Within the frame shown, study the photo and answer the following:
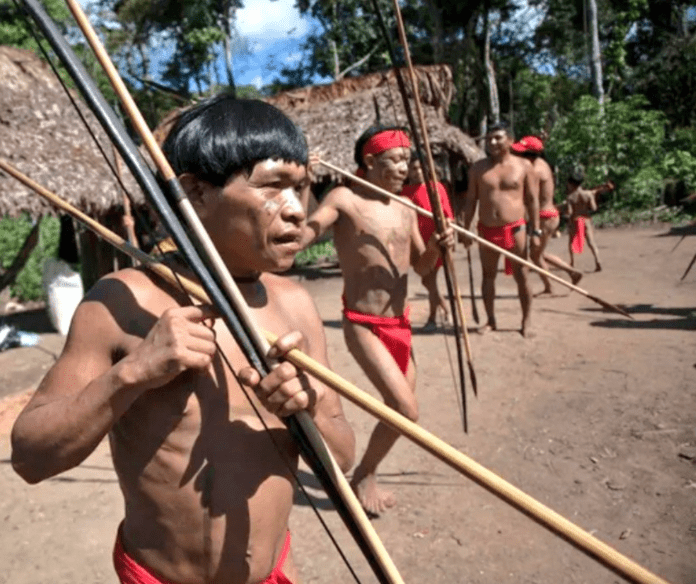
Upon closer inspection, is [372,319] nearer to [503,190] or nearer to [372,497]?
[372,497]

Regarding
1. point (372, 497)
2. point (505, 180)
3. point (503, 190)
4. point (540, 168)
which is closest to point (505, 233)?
point (503, 190)

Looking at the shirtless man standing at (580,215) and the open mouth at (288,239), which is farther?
the shirtless man standing at (580,215)

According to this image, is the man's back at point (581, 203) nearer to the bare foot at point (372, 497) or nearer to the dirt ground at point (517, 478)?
the dirt ground at point (517, 478)

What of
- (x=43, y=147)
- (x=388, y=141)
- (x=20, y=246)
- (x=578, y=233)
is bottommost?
(x=578, y=233)

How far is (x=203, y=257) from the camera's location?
3.63ft

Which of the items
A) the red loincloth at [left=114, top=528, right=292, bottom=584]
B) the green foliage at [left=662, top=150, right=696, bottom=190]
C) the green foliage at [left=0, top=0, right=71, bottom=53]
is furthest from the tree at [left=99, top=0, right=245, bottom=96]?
the red loincloth at [left=114, top=528, right=292, bottom=584]

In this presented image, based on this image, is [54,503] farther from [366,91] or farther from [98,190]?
[366,91]

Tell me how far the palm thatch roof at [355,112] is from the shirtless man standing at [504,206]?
19.4ft

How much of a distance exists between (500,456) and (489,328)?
293 centimetres

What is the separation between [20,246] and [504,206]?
9474 millimetres

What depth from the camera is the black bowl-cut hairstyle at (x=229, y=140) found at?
141 cm

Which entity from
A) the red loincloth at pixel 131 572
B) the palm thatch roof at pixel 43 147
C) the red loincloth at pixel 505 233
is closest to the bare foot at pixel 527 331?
the red loincloth at pixel 505 233

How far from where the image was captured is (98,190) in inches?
324

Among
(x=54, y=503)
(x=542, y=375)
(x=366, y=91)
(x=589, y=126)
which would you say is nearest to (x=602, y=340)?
Answer: (x=542, y=375)
